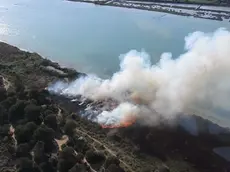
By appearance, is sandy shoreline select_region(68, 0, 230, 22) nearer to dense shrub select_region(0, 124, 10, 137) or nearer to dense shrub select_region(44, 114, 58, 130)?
dense shrub select_region(44, 114, 58, 130)

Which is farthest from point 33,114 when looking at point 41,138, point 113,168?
point 113,168

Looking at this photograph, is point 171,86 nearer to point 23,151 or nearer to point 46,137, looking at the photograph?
point 46,137

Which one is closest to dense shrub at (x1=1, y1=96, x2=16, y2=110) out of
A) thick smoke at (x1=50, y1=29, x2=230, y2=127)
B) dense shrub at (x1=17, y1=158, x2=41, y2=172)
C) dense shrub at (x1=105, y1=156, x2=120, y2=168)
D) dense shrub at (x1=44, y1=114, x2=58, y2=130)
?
dense shrub at (x1=44, y1=114, x2=58, y2=130)

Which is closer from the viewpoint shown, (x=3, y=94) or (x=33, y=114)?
(x=33, y=114)

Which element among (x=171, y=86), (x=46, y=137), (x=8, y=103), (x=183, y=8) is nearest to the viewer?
(x=46, y=137)

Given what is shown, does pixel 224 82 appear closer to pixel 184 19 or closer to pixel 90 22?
pixel 184 19

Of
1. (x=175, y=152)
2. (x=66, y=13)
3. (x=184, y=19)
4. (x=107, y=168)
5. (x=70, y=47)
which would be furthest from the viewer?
(x=66, y=13)

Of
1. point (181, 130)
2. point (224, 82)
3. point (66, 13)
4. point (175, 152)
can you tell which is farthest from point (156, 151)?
point (66, 13)
